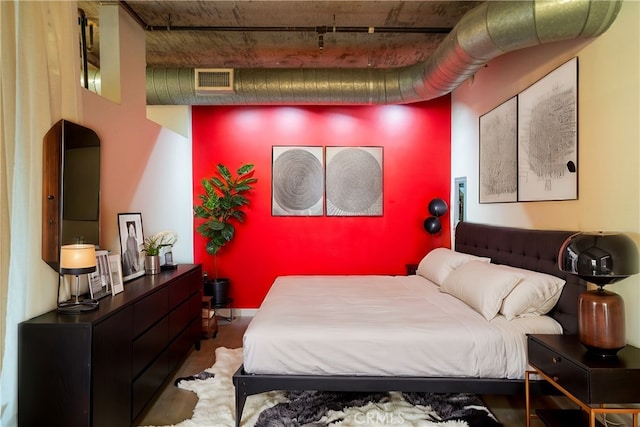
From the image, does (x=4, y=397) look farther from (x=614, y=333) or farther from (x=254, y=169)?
(x=254, y=169)

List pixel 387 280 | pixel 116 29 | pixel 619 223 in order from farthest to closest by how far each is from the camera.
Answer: pixel 387 280, pixel 116 29, pixel 619 223

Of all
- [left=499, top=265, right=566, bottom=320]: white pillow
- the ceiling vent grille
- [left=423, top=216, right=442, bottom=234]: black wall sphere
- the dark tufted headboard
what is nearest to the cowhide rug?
[left=499, top=265, right=566, bottom=320]: white pillow

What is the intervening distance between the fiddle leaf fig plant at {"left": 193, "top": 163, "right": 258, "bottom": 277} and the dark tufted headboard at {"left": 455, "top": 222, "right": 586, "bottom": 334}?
2667 millimetres

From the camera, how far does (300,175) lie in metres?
4.62

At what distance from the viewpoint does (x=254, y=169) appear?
15.2 ft

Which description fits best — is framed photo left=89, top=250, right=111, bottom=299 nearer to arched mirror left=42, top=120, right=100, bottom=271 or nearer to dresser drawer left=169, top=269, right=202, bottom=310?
arched mirror left=42, top=120, right=100, bottom=271

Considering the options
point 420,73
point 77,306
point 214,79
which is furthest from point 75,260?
point 420,73

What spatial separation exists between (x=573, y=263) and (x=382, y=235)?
285 centimetres

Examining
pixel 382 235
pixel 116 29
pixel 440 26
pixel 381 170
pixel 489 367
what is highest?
pixel 440 26

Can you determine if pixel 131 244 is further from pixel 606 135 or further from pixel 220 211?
pixel 606 135

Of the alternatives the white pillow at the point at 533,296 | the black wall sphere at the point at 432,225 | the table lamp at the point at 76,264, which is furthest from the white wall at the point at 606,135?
the table lamp at the point at 76,264

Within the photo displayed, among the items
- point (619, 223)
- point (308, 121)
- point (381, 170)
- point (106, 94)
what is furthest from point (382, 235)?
point (106, 94)

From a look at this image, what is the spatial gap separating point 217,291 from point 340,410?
2413 mm

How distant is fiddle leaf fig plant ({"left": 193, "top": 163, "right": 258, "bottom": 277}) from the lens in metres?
4.36
